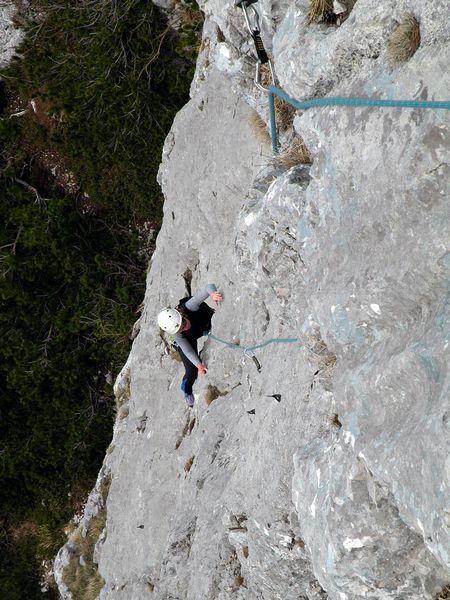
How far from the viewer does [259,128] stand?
727cm

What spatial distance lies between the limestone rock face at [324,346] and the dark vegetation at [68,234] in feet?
23.6

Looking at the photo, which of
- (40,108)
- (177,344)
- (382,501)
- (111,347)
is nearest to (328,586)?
(382,501)

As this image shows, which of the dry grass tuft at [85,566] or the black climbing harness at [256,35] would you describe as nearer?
the black climbing harness at [256,35]

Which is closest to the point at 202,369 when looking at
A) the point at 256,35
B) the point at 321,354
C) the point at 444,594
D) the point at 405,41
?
the point at 321,354

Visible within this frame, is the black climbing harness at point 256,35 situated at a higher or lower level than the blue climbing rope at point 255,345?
higher

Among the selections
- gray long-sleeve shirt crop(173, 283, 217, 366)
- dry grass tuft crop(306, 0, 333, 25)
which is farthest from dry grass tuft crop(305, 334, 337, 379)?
gray long-sleeve shirt crop(173, 283, 217, 366)

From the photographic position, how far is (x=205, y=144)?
356 inches

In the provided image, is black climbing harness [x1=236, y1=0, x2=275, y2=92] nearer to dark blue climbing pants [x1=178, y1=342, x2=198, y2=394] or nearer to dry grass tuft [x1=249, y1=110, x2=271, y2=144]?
dry grass tuft [x1=249, y1=110, x2=271, y2=144]

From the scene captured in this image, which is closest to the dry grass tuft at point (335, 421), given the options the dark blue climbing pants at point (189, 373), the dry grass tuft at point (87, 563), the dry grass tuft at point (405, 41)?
the dry grass tuft at point (405, 41)

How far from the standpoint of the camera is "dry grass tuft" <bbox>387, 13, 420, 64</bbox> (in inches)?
146

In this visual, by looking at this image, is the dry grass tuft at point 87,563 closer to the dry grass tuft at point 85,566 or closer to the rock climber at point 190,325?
the dry grass tuft at point 85,566

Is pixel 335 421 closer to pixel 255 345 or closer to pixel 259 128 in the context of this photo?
pixel 255 345

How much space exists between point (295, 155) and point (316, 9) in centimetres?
137

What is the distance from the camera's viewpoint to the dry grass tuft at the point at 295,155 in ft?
18.5
